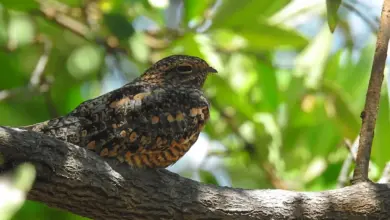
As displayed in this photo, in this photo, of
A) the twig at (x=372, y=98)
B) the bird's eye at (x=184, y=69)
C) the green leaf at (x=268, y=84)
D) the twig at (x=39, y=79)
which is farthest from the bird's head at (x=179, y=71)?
the twig at (x=372, y=98)

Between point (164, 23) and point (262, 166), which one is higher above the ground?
point (164, 23)

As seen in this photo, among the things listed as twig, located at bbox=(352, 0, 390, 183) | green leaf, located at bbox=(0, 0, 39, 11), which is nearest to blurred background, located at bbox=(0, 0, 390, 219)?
green leaf, located at bbox=(0, 0, 39, 11)

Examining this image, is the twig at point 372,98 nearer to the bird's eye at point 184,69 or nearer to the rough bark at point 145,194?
the rough bark at point 145,194

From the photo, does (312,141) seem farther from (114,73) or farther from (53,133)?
(53,133)

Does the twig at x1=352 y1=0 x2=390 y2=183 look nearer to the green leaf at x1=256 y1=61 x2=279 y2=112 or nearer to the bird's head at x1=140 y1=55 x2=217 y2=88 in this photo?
the bird's head at x1=140 y1=55 x2=217 y2=88

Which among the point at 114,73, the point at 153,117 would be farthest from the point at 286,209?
the point at 114,73

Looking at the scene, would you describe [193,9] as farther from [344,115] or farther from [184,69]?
[344,115]
